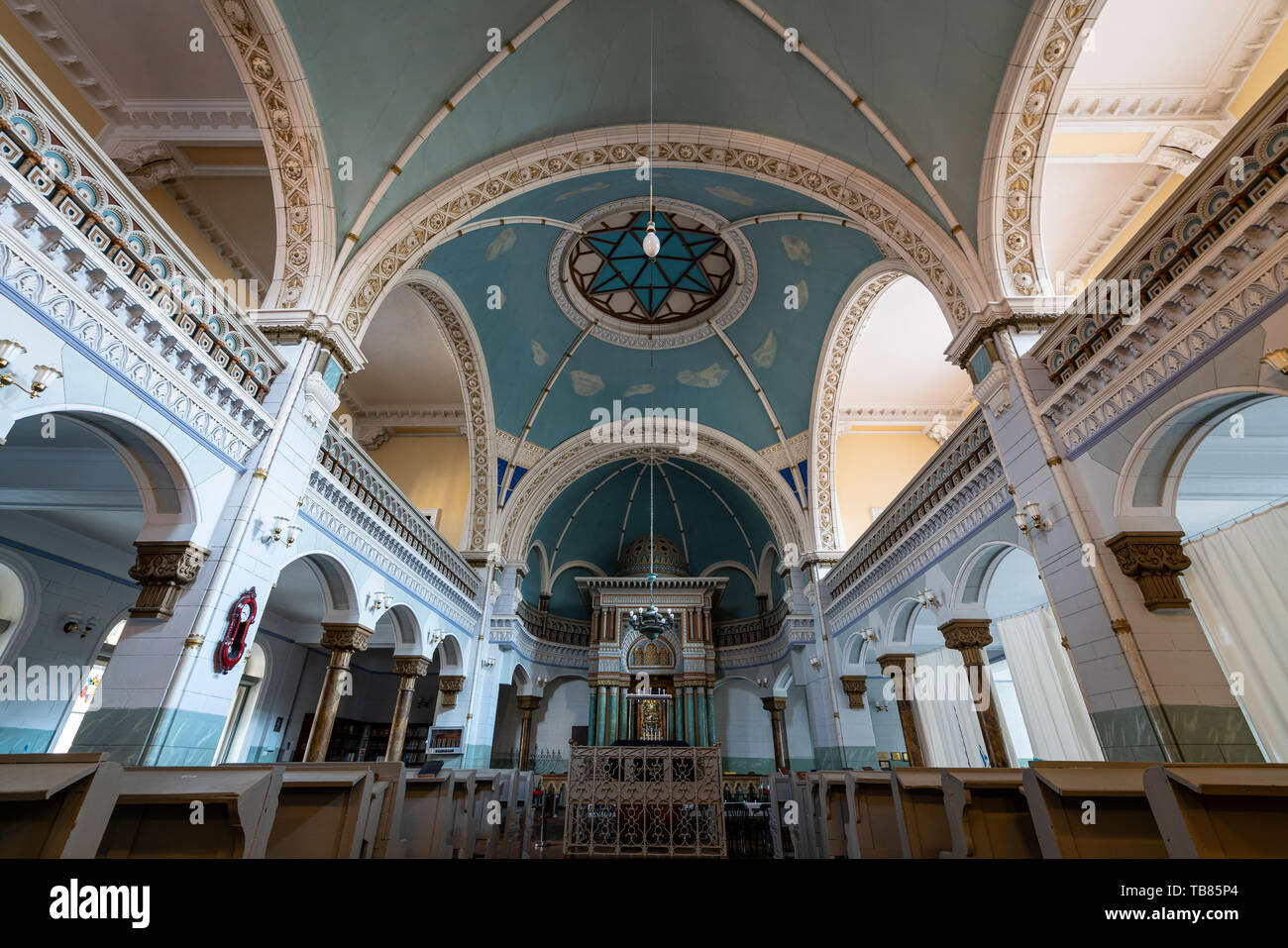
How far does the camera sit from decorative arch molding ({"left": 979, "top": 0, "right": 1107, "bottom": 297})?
6137 mm

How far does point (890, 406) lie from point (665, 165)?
8.61 meters

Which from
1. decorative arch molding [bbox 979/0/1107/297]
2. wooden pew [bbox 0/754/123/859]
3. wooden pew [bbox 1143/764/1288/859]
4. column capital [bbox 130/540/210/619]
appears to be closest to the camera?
wooden pew [bbox 0/754/123/859]

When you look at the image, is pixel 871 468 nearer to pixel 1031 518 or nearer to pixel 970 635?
pixel 970 635

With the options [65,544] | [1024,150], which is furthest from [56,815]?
[65,544]

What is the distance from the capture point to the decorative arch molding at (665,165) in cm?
738

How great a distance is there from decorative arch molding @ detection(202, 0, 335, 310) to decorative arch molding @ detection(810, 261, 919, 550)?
8.79m

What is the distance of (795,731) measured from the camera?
1686cm

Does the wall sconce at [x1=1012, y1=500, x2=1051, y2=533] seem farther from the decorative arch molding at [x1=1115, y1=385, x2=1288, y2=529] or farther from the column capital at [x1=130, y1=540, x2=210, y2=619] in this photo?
the column capital at [x1=130, y1=540, x2=210, y2=619]

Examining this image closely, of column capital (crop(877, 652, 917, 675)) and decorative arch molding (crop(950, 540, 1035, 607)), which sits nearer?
decorative arch molding (crop(950, 540, 1035, 607))

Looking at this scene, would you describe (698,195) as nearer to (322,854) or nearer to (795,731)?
(322,854)

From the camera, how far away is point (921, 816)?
3.68 meters

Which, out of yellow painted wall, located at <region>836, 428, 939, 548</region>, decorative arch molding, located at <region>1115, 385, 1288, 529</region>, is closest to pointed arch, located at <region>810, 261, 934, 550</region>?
yellow painted wall, located at <region>836, 428, 939, 548</region>

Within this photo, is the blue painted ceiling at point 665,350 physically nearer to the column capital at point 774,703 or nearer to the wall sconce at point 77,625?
the wall sconce at point 77,625
